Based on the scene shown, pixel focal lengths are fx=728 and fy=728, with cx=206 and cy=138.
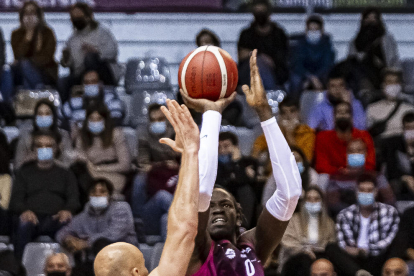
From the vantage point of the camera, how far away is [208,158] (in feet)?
10.1

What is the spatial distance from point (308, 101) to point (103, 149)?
226 cm

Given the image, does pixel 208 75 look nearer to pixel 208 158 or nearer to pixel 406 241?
pixel 208 158

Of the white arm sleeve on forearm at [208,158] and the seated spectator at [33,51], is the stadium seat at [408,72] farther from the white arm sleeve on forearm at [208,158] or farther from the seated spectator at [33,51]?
the white arm sleeve on forearm at [208,158]

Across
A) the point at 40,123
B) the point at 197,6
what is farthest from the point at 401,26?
the point at 40,123

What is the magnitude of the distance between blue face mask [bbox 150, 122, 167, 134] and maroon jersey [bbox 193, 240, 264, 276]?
3707 mm

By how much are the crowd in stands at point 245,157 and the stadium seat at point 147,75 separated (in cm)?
20

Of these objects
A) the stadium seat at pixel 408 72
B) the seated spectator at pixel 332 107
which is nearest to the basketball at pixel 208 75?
the seated spectator at pixel 332 107

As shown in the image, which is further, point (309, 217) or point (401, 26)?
point (401, 26)

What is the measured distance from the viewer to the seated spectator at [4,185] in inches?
259

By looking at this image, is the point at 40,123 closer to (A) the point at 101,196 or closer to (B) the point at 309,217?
(A) the point at 101,196

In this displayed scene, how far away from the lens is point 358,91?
7.93 m

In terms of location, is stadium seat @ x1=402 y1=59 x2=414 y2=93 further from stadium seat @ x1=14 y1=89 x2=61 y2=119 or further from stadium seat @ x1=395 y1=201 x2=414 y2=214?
stadium seat @ x1=14 y1=89 x2=61 y2=119

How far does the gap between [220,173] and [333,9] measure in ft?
11.6

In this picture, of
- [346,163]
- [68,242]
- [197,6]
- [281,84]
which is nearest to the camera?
[68,242]
